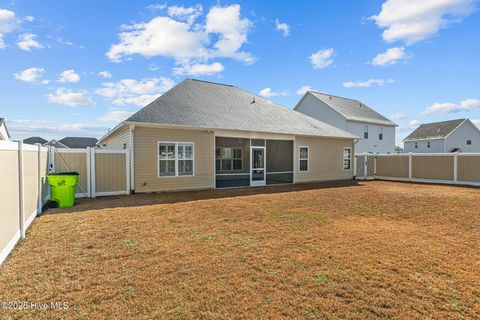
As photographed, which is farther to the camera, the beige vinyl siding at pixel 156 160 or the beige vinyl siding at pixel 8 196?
the beige vinyl siding at pixel 156 160

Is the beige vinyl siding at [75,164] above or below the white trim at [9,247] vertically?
above

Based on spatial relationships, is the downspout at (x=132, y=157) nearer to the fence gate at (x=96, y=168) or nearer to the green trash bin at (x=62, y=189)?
the fence gate at (x=96, y=168)

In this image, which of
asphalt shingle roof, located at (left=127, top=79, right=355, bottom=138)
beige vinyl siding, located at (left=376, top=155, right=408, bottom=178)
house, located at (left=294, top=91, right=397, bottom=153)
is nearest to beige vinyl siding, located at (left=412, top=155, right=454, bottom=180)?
beige vinyl siding, located at (left=376, top=155, right=408, bottom=178)

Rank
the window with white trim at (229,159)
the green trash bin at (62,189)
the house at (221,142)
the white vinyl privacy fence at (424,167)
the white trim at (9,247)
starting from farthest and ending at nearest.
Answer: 1. the window with white trim at (229,159)
2. the white vinyl privacy fence at (424,167)
3. the house at (221,142)
4. the green trash bin at (62,189)
5. the white trim at (9,247)

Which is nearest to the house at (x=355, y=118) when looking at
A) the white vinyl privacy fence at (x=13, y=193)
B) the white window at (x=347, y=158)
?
the white window at (x=347, y=158)

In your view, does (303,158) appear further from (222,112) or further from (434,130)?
(434,130)

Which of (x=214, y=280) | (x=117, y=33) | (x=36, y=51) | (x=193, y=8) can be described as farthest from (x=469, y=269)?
(x=36, y=51)

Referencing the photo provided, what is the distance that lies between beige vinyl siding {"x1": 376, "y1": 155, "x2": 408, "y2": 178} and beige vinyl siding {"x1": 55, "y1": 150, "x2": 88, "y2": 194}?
18.2 meters

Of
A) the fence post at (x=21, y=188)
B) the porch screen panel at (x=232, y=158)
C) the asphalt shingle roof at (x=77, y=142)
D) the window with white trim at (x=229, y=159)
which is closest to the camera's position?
the fence post at (x=21, y=188)

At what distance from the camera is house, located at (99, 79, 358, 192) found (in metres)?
10.8

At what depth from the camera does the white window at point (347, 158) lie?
677 inches

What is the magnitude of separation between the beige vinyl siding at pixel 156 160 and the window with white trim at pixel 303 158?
5.62 meters

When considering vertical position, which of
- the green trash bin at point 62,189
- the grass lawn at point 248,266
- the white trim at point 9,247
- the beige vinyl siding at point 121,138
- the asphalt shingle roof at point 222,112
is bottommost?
the grass lawn at point 248,266

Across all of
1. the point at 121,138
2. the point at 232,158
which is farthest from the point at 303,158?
the point at 121,138
